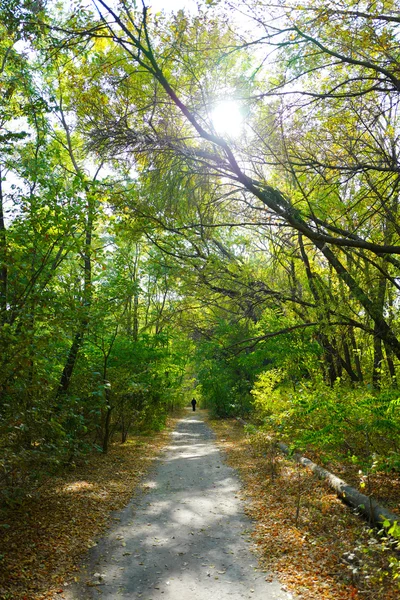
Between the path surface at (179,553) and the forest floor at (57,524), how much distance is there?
0.78 ft

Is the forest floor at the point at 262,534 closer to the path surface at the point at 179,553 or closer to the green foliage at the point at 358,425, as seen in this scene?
the path surface at the point at 179,553

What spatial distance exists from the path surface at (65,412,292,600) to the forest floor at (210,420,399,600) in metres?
0.25

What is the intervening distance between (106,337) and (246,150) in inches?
244

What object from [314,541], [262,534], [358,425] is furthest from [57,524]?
[358,425]

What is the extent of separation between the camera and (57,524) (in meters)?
5.57

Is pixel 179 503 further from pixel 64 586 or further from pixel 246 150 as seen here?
pixel 246 150

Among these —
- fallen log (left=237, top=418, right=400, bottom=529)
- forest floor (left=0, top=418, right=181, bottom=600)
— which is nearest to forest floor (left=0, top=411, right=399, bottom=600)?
forest floor (left=0, top=418, right=181, bottom=600)

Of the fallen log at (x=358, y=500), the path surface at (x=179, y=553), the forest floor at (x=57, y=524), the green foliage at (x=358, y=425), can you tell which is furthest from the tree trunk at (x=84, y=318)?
the fallen log at (x=358, y=500)

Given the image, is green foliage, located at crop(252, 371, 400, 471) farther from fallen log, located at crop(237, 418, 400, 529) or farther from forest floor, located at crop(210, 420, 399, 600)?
forest floor, located at crop(210, 420, 399, 600)

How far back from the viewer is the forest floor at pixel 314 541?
3879 mm

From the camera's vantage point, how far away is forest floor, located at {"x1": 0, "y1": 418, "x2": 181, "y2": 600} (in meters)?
4.10

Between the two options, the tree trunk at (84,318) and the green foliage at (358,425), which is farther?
the tree trunk at (84,318)

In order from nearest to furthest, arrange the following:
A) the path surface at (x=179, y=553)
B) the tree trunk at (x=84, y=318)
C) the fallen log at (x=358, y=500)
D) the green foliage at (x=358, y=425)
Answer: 1. the path surface at (x=179, y=553)
2. the fallen log at (x=358, y=500)
3. the green foliage at (x=358, y=425)
4. the tree trunk at (x=84, y=318)

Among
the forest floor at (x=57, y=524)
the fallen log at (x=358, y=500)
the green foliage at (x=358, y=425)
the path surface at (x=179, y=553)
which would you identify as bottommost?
the path surface at (x=179, y=553)
